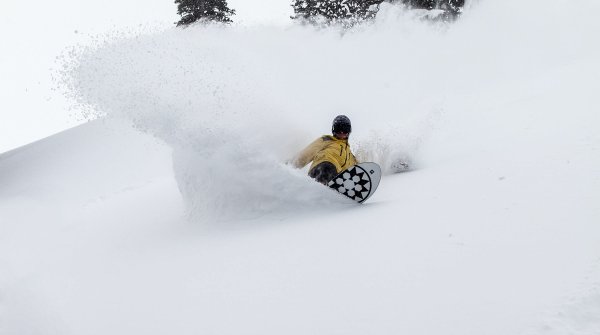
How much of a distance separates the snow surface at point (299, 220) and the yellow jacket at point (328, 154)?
47cm

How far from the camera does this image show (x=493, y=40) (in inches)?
509

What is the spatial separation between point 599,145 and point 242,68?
5.20 metres

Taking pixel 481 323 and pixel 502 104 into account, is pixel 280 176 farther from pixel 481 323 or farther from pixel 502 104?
pixel 502 104

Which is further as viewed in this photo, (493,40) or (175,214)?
(493,40)

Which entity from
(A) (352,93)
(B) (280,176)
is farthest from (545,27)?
(B) (280,176)

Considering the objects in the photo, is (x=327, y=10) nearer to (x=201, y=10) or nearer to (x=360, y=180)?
(x=201, y=10)

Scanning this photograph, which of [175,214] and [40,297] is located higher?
[175,214]

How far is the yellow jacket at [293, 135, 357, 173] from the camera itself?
16.3 feet

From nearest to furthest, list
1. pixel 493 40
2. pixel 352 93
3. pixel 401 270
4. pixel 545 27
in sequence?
pixel 401 270, pixel 352 93, pixel 545 27, pixel 493 40

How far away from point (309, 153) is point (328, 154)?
382 mm

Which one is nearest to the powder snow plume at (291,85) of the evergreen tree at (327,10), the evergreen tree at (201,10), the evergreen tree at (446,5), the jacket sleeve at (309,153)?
the jacket sleeve at (309,153)

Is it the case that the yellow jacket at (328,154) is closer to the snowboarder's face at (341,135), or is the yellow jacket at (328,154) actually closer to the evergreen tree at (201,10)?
the snowboarder's face at (341,135)

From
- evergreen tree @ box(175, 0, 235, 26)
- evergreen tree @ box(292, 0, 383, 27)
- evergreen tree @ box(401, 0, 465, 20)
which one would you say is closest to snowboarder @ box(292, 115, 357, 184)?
evergreen tree @ box(401, 0, 465, 20)

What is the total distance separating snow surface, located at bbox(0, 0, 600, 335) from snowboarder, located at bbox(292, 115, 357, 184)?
1.46ft
